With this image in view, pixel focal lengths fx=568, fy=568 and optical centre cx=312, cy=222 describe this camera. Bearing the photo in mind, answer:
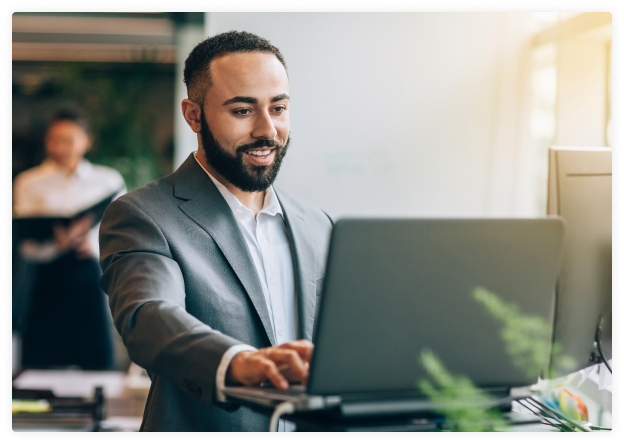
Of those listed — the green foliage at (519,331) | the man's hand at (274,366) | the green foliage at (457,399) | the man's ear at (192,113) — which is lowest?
the green foliage at (457,399)

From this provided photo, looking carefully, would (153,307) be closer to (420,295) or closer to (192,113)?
(420,295)

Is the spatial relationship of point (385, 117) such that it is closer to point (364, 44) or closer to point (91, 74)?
point (364, 44)

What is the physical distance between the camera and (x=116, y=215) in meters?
1.15

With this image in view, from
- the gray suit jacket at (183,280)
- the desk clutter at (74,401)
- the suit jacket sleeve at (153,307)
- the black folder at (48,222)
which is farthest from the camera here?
the black folder at (48,222)

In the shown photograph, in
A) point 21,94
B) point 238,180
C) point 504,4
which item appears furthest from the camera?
point 21,94

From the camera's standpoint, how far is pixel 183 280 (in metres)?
1.10

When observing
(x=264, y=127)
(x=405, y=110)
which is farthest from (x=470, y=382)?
(x=405, y=110)

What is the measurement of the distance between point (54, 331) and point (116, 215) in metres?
3.02

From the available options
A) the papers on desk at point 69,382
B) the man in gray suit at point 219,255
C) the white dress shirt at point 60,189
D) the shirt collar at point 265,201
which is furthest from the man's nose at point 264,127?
the white dress shirt at point 60,189

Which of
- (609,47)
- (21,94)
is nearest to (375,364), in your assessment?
(609,47)

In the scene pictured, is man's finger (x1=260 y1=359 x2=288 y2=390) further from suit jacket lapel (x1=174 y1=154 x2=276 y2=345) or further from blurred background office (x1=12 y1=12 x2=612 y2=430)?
blurred background office (x1=12 y1=12 x2=612 y2=430)

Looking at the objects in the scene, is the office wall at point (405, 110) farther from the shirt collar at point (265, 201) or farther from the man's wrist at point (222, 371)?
the man's wrist at point (222, 371)

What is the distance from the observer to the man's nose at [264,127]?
1.27 meters

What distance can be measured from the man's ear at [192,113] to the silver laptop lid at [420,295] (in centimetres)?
82
